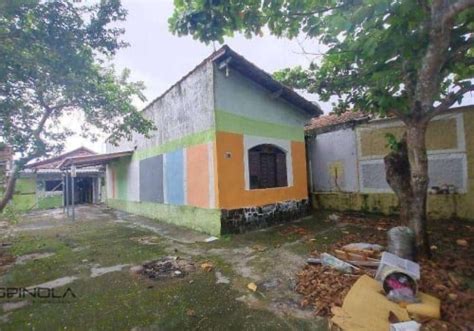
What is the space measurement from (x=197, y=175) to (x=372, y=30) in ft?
18.9

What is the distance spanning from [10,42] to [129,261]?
16.0 ft

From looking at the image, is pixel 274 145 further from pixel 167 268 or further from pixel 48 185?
pixel 48 185

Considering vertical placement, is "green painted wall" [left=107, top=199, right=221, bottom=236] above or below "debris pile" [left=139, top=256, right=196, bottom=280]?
above

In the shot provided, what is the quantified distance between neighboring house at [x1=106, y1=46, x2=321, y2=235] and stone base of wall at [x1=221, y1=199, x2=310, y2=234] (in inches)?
1.1

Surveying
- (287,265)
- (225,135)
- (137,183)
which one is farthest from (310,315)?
(137,183)

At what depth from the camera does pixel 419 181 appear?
4.54 metres

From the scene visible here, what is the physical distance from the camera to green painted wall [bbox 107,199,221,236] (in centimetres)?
742

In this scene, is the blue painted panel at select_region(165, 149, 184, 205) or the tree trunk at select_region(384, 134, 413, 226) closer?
the tree trunk at select_region(384, 134, 413, 226)

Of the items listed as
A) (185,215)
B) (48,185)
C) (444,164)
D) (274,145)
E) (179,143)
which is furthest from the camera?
(48,185)

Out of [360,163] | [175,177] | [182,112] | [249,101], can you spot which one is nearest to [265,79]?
[249,101]

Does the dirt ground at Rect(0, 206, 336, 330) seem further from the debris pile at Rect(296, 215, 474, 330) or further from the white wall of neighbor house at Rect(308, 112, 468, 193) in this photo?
the white wall of neighbor house at Rect(308, 112, 468, 193)

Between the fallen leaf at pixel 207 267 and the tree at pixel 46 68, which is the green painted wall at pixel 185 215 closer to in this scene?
the fallen leaf at pixel 207 267

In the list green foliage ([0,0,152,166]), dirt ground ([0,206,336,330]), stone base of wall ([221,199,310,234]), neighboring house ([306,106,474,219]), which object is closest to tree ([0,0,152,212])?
green foliage ([0,0,152,166])

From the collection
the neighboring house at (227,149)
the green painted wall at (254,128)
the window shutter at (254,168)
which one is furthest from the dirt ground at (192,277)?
the green painted wall at (254,128)
